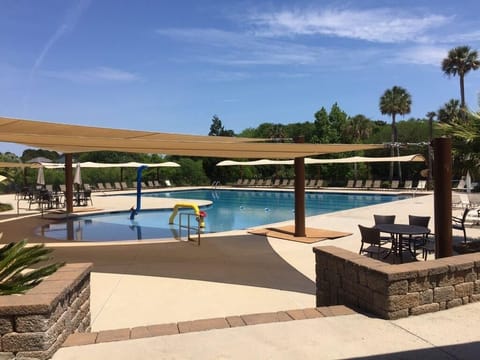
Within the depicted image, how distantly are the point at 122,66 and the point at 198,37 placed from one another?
971 centimetres

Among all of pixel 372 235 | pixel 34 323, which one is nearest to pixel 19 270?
pixel 34 323

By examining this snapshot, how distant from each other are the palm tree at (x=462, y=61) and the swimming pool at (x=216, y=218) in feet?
63.7

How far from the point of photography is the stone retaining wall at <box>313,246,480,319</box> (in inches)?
153

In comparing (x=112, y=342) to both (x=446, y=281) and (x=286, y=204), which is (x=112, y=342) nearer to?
(x=446, y=281)

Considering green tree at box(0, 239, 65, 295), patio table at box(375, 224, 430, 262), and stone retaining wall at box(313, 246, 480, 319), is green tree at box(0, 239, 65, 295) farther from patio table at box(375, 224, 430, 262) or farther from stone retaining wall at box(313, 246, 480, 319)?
patio table at box(375, 224, 430, 262)

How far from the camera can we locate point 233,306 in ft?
17.8

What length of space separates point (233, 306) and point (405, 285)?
2.37 m

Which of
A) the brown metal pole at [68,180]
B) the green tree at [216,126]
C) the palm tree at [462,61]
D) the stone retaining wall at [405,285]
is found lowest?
the stone retaining wall at [405,285]

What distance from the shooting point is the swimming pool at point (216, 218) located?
12578 mm

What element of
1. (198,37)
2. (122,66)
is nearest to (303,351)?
(198,37)

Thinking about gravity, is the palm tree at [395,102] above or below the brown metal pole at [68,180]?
above

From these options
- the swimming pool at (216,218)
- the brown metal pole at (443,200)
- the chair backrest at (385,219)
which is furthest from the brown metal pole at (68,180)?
the brown metal pole at (443,200)

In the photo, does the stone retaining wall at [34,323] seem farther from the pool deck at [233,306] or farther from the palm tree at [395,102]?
the palm tree at [395,102]

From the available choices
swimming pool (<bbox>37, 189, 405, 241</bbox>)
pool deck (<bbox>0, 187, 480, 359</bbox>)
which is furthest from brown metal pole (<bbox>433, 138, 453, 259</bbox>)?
swimming pool (<bbox>37, 189, 405, 241</bbox>)
